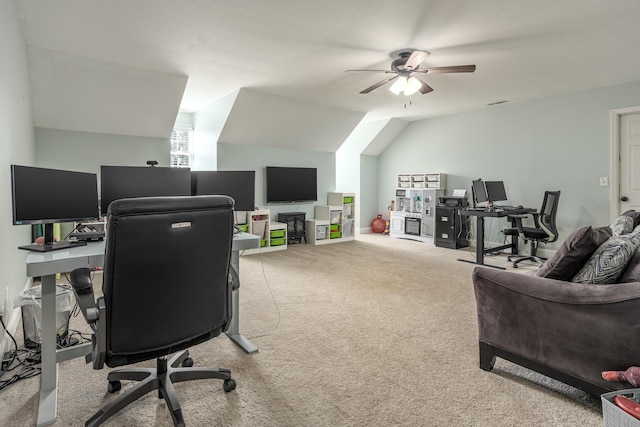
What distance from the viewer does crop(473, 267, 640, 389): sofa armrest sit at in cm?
155

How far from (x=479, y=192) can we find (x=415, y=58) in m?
2.59

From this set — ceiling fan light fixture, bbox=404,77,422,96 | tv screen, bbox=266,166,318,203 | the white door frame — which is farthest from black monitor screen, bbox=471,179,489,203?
tv screen, bbox=266,166,318,203

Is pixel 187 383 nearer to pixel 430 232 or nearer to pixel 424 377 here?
pixel 424 377

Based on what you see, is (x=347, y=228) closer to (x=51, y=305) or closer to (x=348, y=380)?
(x=348, y=380)

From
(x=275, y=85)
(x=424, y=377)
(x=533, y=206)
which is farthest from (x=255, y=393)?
(x=533, y=206)

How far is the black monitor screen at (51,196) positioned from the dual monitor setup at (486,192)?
4826 millimetres

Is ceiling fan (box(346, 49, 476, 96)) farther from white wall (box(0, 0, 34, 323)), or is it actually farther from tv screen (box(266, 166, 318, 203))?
white wall (box(0, 0, 34, 323))

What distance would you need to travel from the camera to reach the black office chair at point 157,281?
133 cm

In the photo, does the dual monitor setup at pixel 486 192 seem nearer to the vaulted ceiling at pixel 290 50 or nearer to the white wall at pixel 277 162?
the vaulted ceiling at pixel 290 50

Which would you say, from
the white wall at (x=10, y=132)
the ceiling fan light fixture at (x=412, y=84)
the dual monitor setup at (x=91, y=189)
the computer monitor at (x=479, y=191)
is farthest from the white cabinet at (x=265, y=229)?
the computer monitor at (x=479, y=191)

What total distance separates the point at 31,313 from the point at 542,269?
10.8ft

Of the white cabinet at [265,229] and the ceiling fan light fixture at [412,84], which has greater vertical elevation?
the ceiling fan light fixture at [412,84]

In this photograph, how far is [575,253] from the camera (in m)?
1.82

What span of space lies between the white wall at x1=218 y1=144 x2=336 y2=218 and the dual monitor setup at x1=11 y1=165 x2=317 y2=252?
2874 mm
